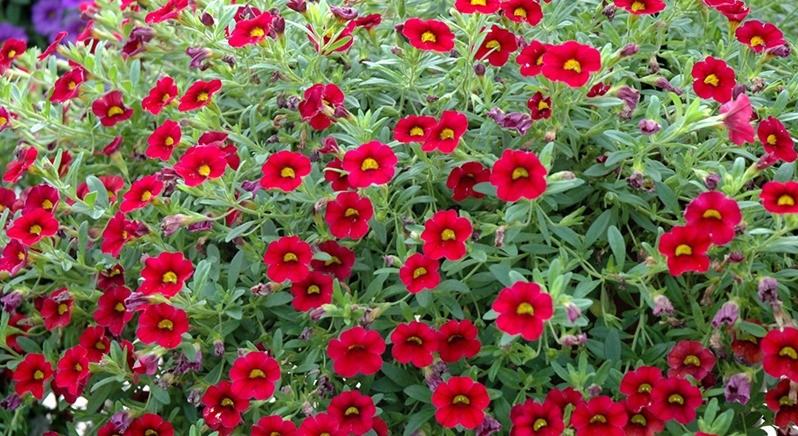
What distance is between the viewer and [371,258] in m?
1.74

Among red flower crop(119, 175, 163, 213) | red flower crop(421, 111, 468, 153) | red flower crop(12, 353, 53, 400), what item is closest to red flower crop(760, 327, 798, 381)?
red flower crop(421, 111, 468, 153)

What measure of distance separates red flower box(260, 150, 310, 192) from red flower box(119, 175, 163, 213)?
0.72 feet

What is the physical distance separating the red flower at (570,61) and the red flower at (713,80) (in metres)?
0.21

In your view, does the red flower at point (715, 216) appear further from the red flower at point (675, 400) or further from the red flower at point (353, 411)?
the red flower at point (353, 411)

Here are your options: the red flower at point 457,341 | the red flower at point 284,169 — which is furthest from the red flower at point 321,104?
the red flower at point 457,341

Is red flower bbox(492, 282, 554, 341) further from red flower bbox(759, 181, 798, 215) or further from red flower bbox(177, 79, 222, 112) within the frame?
red flower bbox(177, 79, 222, 112)

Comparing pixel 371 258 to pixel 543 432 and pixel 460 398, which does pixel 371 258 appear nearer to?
pixel 460 398

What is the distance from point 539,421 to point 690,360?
0.26 metres

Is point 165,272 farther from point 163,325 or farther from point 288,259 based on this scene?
point 288,259

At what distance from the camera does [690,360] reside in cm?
155

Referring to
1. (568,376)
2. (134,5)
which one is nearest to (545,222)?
(568,376)

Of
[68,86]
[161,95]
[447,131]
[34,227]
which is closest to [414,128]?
[447,131]

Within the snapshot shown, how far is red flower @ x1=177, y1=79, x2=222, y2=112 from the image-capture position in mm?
1806

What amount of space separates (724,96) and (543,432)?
636 mm
